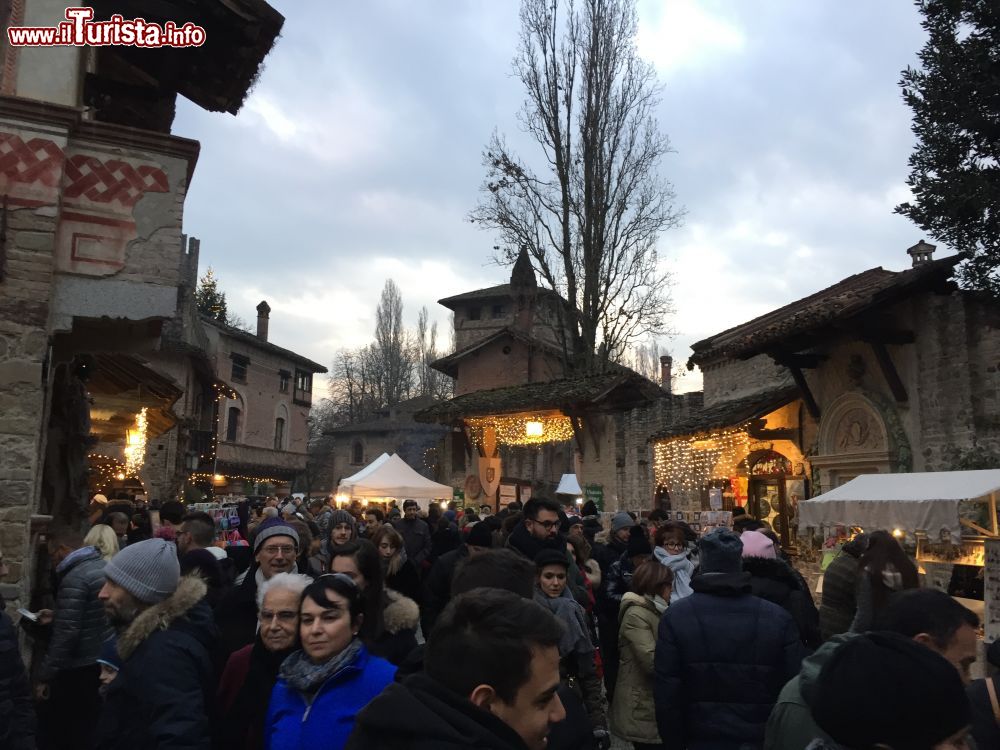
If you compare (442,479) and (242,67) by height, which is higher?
(242,67)

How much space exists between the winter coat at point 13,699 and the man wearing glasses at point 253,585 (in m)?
0.82

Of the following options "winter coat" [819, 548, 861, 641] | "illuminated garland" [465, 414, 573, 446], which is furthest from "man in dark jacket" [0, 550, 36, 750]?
"illuminated garland" [465, 414, 573, 446]

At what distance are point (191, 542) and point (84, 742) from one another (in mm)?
1329

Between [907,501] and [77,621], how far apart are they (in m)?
7.09

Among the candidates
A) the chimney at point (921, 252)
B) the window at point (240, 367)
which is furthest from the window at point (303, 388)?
the chimney at point (921, 252)

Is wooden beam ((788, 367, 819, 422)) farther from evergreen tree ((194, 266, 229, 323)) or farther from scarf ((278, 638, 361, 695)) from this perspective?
evergreen tree ((194, 266, 229, 323))

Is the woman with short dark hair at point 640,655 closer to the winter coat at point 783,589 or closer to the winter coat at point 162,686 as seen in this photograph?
the winter coat at point 783,589

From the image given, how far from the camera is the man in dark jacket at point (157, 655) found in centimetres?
265

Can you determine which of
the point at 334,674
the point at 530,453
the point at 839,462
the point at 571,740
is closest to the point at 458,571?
the point at 334,674

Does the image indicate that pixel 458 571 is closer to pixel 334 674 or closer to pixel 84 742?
pixel 334 674

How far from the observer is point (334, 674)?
8.79ft

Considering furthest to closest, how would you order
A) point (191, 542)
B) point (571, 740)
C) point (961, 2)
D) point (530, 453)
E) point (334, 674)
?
1. point (530, 453)
2. point (961, 2)
3. point (191, 542)
4. point (334, 674)
5. point (571, 740)

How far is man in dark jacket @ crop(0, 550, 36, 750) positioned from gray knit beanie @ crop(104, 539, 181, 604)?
58 centimetres

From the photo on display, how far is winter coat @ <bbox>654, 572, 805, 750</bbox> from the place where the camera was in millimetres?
3275
